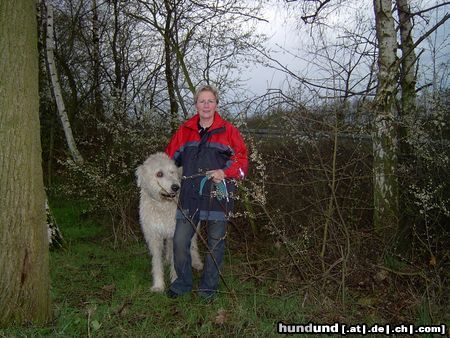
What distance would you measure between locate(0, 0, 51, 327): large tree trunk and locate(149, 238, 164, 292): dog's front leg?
1510 millimetres

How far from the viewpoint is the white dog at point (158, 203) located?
195 inches

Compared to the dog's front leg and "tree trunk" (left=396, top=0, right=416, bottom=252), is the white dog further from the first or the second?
"tree trunk" (left=396, top=0, right=416, bottom=252)

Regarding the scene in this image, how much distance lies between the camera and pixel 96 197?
7.84 m

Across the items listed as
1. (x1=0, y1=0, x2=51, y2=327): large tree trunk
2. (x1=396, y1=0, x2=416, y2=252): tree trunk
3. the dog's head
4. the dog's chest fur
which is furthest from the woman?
(x1=396, y1=0, x2=416, y2=252): tree trunk

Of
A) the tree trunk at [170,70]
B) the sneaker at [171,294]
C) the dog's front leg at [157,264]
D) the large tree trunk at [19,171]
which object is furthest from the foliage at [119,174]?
the large tree trunk at [19,171]

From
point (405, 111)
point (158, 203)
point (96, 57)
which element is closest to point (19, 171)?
point (158, 203)

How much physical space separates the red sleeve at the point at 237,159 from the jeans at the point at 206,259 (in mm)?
521

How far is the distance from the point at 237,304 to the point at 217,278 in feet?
1.58

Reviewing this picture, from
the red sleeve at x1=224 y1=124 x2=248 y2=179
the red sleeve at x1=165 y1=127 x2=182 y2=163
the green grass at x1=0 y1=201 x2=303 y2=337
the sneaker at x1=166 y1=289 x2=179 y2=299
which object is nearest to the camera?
the green grass at x1=0 y1=201 x2=303 y2=337

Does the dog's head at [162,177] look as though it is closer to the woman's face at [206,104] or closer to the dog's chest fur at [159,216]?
the dog's chest fur at [159,216]

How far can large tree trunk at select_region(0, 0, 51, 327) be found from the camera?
3379 millimetres

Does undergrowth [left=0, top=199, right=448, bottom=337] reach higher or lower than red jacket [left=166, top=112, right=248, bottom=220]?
lower

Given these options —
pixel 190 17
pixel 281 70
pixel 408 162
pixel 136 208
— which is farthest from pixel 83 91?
pixel 408 162

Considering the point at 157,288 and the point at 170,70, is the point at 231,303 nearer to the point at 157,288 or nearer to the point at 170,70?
the point at 157,288
